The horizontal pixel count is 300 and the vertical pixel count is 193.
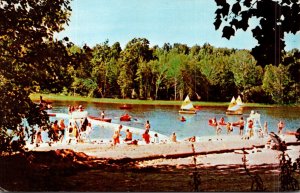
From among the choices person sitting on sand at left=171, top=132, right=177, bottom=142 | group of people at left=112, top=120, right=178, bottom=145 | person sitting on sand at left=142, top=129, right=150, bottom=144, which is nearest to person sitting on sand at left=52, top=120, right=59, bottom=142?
group of people at left=112, top=120, right=178, bottom=145

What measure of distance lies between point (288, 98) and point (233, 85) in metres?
0.41

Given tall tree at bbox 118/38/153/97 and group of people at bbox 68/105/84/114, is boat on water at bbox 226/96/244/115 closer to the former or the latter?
tall tree at bbox 118/38/153/97

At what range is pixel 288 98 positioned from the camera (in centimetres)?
305

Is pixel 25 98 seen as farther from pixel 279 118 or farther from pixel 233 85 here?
pixel 279 118

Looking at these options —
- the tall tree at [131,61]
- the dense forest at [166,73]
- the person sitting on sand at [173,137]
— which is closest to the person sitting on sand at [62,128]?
the dense forest at [166,73]

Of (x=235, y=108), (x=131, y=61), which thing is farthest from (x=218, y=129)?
(x=131, y=61)

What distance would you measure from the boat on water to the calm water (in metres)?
0.03

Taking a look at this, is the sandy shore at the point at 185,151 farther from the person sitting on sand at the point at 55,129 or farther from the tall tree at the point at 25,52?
the tall tree at the point at 25,52

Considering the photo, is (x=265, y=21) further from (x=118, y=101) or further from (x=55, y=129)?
(x=55, y=129)

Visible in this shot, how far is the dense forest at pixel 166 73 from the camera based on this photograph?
3.14 meters

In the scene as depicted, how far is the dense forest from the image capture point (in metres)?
3.14

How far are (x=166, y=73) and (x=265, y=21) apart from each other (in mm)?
1405

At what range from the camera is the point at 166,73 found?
3.21 metres

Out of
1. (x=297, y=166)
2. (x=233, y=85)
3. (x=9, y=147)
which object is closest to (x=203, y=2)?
(x=233, y=85)
